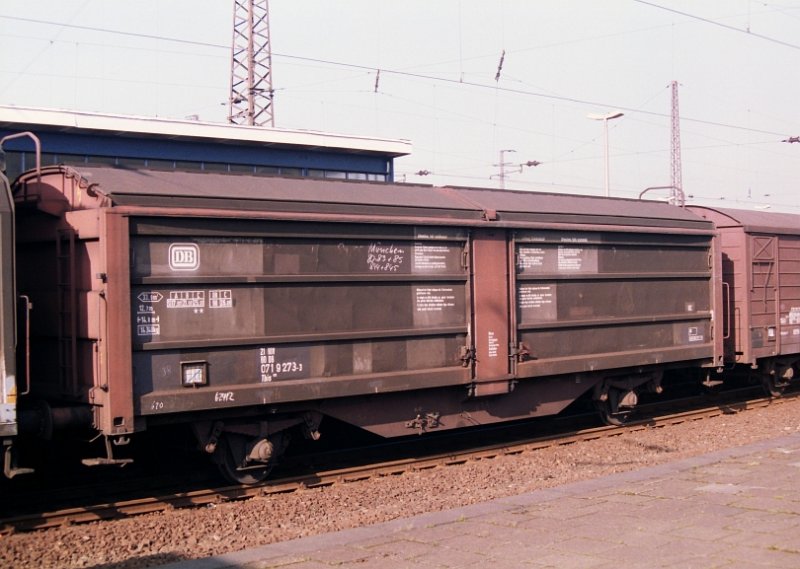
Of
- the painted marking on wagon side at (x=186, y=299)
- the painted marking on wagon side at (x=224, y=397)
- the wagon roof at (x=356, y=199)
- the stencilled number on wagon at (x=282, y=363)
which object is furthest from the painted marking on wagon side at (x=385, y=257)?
the painted marking on wagon side at (x=224, y=397)

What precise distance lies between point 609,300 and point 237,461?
561cm

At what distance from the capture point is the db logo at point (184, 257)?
8.17 meters

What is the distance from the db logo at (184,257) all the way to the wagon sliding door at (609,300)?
4.23 m

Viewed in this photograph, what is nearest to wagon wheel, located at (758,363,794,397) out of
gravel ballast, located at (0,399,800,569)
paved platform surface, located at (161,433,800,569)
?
gravel ballast, located at (0,399,800,569)

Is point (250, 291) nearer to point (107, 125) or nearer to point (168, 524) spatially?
point (168, 524)

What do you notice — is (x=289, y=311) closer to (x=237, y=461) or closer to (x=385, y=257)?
(x=385, y=257)

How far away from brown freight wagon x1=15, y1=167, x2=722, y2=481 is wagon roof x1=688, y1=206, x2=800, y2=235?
348 centimetres

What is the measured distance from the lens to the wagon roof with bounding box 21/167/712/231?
26.8 feet

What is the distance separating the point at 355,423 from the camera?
9.60m

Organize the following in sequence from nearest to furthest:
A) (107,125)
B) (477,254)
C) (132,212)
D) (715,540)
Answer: (715,540)
(132,212)
(477,254)
(107,125)

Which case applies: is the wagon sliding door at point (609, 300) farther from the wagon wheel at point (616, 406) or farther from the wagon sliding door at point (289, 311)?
the wagon sliding door at point (289, 311)

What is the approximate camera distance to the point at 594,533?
666cm

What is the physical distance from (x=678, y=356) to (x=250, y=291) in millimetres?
7021

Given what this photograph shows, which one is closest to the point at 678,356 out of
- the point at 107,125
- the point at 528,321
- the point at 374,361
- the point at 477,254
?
the point at 528,321
